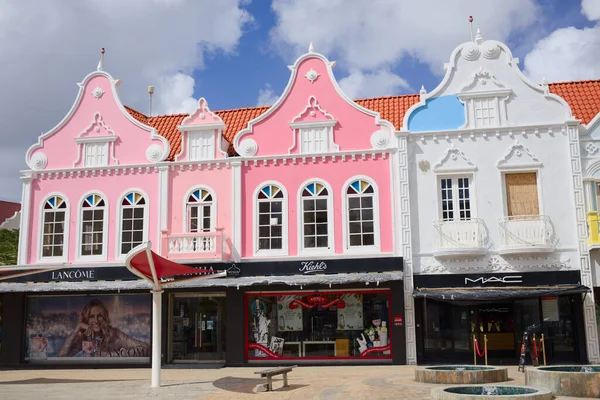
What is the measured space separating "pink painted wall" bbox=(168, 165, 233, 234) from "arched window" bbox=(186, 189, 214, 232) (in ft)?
0.61

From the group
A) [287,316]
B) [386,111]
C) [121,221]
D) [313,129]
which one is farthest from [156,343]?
[386,111]

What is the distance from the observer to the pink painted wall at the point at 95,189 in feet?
75.6

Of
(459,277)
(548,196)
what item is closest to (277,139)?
(459,277)

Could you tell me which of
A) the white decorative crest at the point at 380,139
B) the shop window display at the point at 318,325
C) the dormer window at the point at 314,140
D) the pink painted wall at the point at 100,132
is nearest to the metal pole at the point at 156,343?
the shop window display at the point at 318,325

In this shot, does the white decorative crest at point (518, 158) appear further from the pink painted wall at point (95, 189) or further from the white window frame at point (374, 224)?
the pink painted wall at point (95, 189)

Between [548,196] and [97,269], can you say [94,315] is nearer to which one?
[97,269]

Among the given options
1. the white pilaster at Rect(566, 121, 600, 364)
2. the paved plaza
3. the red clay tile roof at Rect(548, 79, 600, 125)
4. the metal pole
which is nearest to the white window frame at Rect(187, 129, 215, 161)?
the paved plaza

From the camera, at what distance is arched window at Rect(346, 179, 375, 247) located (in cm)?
2148

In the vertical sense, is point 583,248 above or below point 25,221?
below

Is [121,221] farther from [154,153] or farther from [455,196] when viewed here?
[455,196]

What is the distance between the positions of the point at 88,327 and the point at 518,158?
1537 centimetres

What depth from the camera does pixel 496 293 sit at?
1953cm

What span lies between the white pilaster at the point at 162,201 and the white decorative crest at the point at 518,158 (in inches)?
434

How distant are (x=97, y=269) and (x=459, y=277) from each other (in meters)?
12.0
